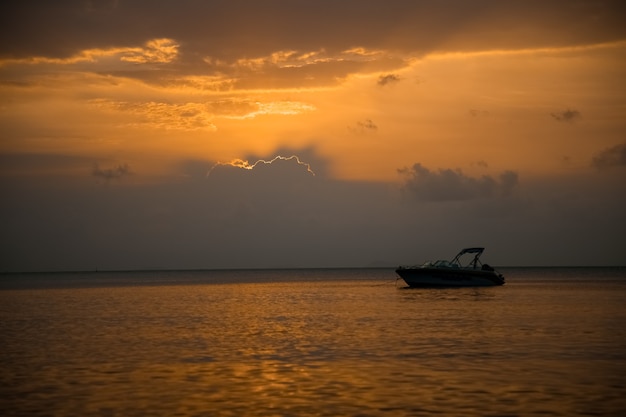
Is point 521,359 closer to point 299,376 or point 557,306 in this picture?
point 299,376

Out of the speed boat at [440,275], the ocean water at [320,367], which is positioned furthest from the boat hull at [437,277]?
the ocean water at [320,367]

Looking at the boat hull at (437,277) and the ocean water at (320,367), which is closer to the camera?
the ocean water at (320,367)

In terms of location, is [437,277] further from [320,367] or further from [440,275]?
[320,367]

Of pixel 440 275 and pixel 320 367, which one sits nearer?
pixel 320 367

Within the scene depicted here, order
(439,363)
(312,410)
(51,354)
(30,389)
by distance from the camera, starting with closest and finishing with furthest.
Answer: (312,410), (30,389), (439,363), (51,354)

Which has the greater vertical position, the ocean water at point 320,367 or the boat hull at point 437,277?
the boat hull at point 437,277

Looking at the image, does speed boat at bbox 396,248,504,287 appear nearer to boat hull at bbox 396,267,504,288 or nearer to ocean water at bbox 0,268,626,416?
boat hull at bbox 396,267,504,288

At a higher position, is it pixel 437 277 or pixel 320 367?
pixel 437 277

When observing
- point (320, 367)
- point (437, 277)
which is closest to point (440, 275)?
point (437, 277)

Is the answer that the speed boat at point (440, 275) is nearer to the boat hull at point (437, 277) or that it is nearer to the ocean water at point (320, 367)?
the boat hull at point (437, 277)

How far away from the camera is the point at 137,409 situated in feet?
78.8

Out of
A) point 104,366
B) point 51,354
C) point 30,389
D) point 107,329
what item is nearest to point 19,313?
point 107,329

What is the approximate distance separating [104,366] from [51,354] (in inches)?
245

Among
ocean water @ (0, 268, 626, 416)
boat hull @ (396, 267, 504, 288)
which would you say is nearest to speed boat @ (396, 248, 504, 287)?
boat hull @ (396, 267, 504, 288)
